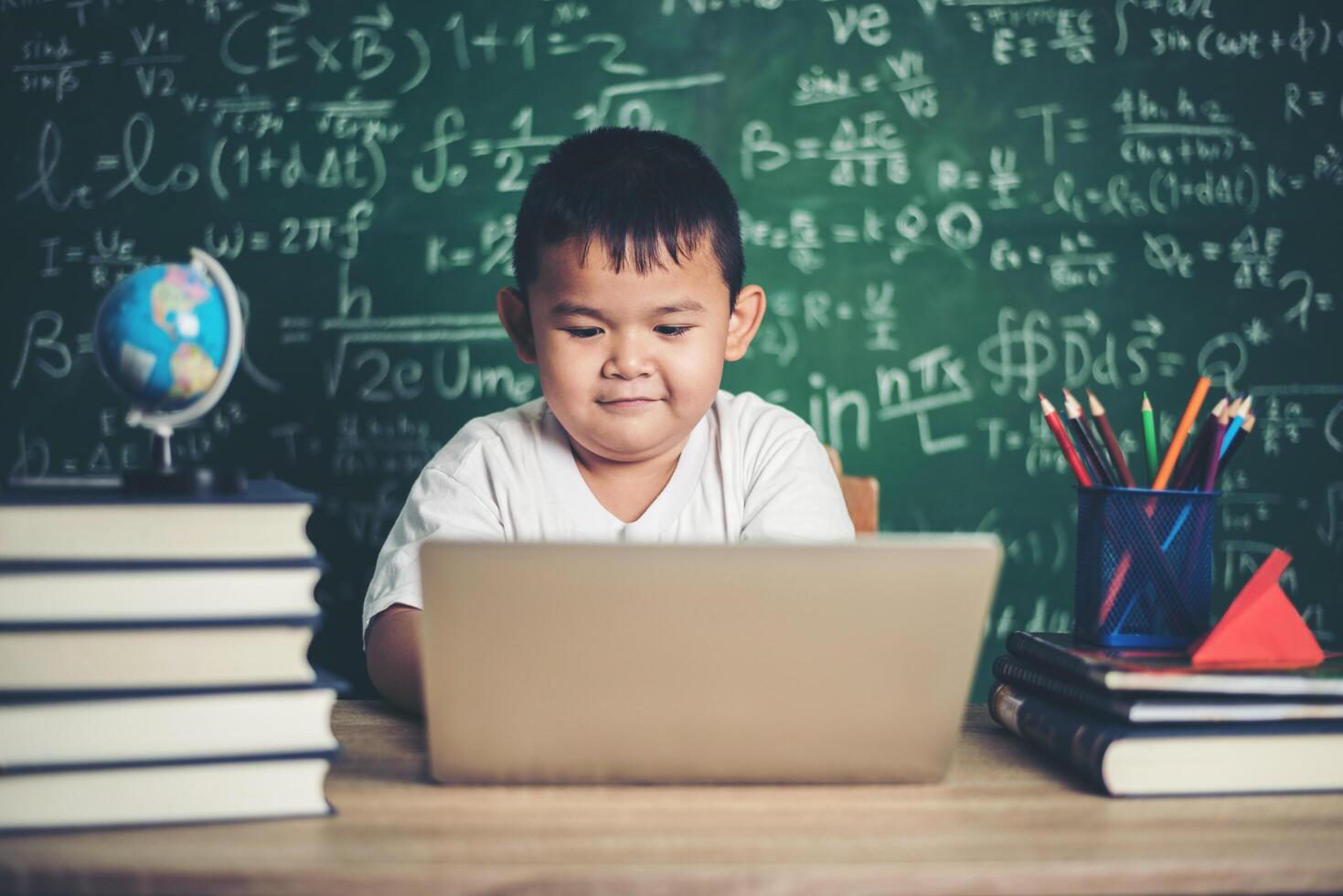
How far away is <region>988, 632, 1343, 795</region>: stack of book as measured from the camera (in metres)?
0.76

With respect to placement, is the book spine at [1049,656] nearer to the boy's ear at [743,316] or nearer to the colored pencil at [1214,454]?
the colored pencil at [1214,454]

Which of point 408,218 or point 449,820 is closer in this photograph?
point 449,820

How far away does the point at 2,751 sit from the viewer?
0.66 meters

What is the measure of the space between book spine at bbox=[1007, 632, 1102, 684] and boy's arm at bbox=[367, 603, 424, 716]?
57 cm

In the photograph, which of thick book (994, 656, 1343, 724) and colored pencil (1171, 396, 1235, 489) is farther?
colored pencil (1171, 396, 1235, 489)

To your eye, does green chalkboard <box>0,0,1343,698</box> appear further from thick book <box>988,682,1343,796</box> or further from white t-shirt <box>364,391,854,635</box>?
thick book <box>988,682,1343,796</box>

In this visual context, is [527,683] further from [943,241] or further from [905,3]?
[905,3]

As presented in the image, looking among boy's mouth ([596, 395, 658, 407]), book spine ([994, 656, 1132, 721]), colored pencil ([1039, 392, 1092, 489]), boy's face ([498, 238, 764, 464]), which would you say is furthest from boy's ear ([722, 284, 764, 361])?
book spine ([994, 656, 1132, 721])

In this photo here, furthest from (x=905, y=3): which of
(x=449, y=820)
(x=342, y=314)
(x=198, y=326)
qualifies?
(x=449, y=820)

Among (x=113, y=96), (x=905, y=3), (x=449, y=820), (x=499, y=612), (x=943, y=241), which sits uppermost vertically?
(x=905, y=3)

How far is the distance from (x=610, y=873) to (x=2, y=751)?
1.30 ft

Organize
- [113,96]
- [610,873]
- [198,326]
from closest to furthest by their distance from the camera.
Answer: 1. [610,873]
2. [198,326]
3. [113,96]

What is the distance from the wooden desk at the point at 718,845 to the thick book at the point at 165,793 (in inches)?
0.5

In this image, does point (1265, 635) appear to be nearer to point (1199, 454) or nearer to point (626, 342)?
point (1199, 454)
